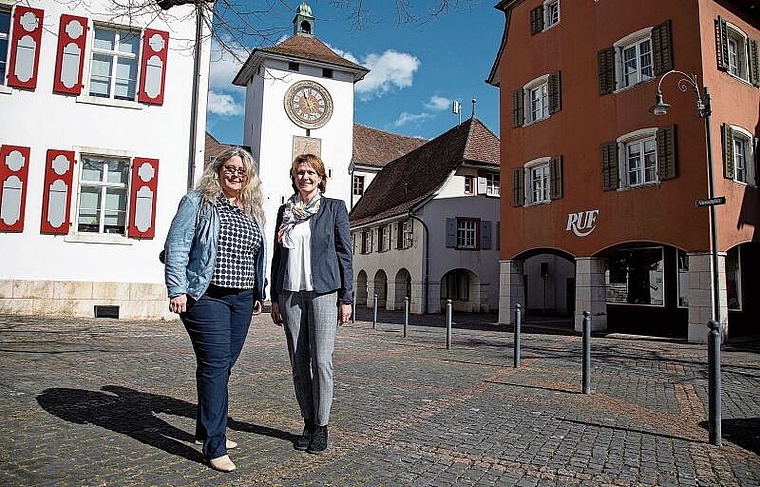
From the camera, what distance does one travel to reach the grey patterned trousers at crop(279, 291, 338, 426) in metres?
3.82

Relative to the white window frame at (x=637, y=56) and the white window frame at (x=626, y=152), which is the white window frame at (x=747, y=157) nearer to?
the white window frame at (x=626, y=152)

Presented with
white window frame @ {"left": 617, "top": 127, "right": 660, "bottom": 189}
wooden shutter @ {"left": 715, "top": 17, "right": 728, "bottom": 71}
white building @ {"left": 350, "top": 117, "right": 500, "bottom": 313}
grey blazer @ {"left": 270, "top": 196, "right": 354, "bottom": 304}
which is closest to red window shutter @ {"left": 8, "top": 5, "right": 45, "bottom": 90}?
grey blazer @ {"left": 270, "top": 196, "right": 354, "bottom": 304}

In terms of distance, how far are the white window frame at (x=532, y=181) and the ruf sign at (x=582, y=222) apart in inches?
47.2

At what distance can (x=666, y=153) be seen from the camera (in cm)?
1362

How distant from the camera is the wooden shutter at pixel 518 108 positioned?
18.5 meters

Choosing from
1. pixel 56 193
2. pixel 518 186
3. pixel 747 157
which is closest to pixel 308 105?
pixel 518 186

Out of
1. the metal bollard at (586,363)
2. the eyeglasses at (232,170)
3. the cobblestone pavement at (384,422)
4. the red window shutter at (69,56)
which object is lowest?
the cobblestone pavement at (384,422)

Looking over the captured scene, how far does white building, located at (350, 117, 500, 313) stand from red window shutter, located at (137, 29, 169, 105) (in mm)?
13985

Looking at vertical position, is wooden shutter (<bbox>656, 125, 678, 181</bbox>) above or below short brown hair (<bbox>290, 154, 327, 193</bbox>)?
above

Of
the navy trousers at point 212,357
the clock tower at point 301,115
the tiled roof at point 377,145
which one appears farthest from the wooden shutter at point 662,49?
the tiled roof at point 377,145

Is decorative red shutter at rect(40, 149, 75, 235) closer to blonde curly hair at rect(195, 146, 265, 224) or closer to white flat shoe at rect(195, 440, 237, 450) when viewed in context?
blonde curly hair at rect(195, 146, 265, 224)

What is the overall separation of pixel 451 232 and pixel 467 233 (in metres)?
1.09

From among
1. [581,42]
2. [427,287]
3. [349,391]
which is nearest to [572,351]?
[349,391]

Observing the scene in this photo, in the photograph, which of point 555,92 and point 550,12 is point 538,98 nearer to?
point 555,92
